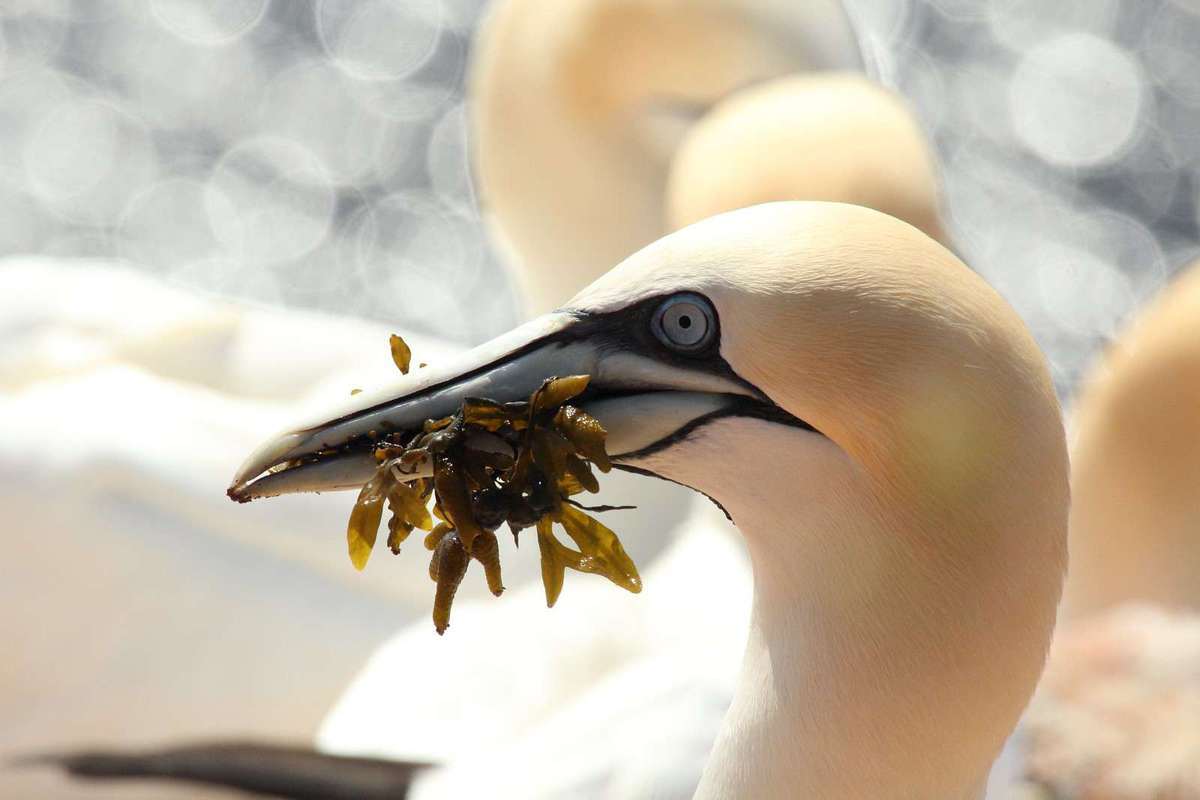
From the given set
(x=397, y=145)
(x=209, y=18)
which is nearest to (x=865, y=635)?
(x=397, y=145)

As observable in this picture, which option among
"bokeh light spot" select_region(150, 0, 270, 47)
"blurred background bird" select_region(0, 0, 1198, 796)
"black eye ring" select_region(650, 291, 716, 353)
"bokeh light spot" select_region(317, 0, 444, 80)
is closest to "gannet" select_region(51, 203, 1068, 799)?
"black eye ring" select_region(650, 291, 716, 353)

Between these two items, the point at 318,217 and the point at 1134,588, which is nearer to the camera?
the point at 1134,588

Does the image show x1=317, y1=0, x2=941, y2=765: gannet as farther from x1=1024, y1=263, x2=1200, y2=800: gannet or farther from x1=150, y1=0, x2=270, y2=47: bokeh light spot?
x1=150, y1=0, x2=270, y2=47: bokeh light spot

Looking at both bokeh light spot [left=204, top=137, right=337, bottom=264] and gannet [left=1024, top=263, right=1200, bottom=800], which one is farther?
bokeh light spot [left=204, top=137, right=337, bottom=264]

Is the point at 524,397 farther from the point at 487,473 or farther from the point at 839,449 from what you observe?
the point at 839,449

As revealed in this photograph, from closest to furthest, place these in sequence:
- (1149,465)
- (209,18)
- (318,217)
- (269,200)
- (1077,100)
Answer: (1149,465) < (318,217) < (269,200) < (1077,100) < (209,18)

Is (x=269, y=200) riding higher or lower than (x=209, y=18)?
lower

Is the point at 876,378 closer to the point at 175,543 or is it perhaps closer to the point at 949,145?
the point at 175,543
